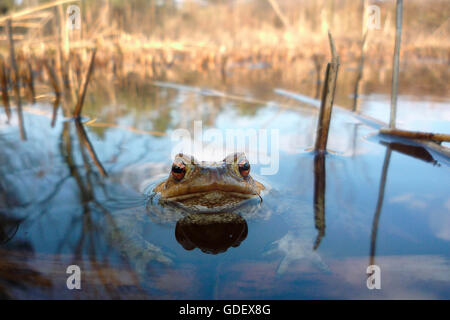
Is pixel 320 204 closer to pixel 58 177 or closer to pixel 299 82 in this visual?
pixel 58 177

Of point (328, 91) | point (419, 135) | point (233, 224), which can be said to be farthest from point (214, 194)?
point (419, 135)

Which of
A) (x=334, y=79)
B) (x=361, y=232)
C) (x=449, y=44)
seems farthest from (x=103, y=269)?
(x=449, y=44)

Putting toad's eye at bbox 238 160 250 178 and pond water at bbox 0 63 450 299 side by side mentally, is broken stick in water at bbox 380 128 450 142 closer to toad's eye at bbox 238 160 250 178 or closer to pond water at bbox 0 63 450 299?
pond water at bbox 0 63 450 299

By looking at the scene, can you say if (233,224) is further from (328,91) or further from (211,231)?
(328,91)

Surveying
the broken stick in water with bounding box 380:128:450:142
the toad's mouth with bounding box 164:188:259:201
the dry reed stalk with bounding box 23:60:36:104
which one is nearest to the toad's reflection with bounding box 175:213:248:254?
the toad's mouth with bounding box 164:188:259:201

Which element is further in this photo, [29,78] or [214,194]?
[29,78]
